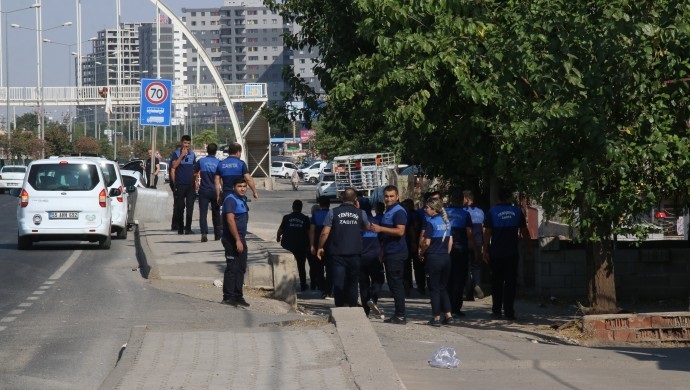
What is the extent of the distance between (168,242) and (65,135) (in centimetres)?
7970

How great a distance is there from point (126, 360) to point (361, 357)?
1.89 metres

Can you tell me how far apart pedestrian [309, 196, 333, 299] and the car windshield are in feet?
19.9

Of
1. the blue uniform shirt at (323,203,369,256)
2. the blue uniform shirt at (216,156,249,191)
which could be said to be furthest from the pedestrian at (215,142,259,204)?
the blue uniform shirt at (323,203,369,256)

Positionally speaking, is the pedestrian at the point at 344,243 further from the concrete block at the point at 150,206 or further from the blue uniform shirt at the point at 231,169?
the concrete block at the point at 150,206

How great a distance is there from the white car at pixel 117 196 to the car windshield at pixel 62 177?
137 centimetres

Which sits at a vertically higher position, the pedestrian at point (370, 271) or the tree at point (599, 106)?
the tree at point (599, 106)

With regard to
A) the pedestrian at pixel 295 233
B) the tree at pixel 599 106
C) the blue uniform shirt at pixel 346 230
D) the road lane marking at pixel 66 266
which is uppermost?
the tree at pixel 599 106

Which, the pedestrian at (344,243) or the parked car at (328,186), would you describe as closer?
the pedestrian at (344,243)

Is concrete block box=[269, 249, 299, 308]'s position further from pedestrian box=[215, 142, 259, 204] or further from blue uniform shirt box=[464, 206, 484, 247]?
blue uniform shirt box=[464, 206, 484, 247]

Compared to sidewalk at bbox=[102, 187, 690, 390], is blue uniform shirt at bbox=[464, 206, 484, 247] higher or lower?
higher

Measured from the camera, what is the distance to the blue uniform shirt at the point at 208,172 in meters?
20.3

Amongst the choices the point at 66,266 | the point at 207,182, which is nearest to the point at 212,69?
the point at 207,182

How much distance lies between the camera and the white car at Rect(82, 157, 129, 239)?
24984 mm

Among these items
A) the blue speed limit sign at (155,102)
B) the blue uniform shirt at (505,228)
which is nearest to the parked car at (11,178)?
the blue speed limit sign at (155,102)
